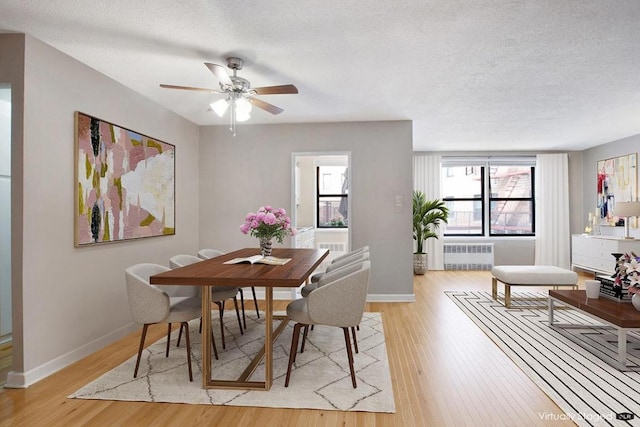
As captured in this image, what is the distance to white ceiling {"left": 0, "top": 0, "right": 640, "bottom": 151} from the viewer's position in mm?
2285

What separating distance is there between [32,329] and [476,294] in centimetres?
515

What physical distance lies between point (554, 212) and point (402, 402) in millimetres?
6668

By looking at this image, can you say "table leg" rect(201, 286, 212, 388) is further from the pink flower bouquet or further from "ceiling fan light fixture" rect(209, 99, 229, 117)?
"ceiling fan light fixture" rect(209, 99, 229, 117)

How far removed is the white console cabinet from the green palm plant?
2367 mm

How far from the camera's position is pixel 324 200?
7730 mm

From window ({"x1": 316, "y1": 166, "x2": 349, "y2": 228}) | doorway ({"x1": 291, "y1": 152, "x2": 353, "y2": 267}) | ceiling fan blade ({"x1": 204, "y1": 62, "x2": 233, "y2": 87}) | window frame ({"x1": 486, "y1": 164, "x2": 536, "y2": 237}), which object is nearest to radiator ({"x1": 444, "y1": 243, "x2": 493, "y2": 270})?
window frame ({"x1": 486, "y1": 164, "x2": 536, "y2": 237})

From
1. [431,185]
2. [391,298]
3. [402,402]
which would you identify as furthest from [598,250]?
[402,402]

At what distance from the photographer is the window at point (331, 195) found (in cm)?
769

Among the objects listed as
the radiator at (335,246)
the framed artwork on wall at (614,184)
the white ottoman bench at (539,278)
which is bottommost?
the white ottoman bench at (539,278)

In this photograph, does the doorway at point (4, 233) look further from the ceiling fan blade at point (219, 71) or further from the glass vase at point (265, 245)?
the glass vase at point (265, 245)

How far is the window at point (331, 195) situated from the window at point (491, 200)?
7.15 ft

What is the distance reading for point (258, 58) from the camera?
3004 millimetres

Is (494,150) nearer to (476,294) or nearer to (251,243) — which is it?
(476,294)

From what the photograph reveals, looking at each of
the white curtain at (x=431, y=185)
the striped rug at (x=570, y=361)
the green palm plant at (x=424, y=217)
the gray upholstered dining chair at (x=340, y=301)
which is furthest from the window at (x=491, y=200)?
the gray upholstered dining chair at (x=340, y=301)
